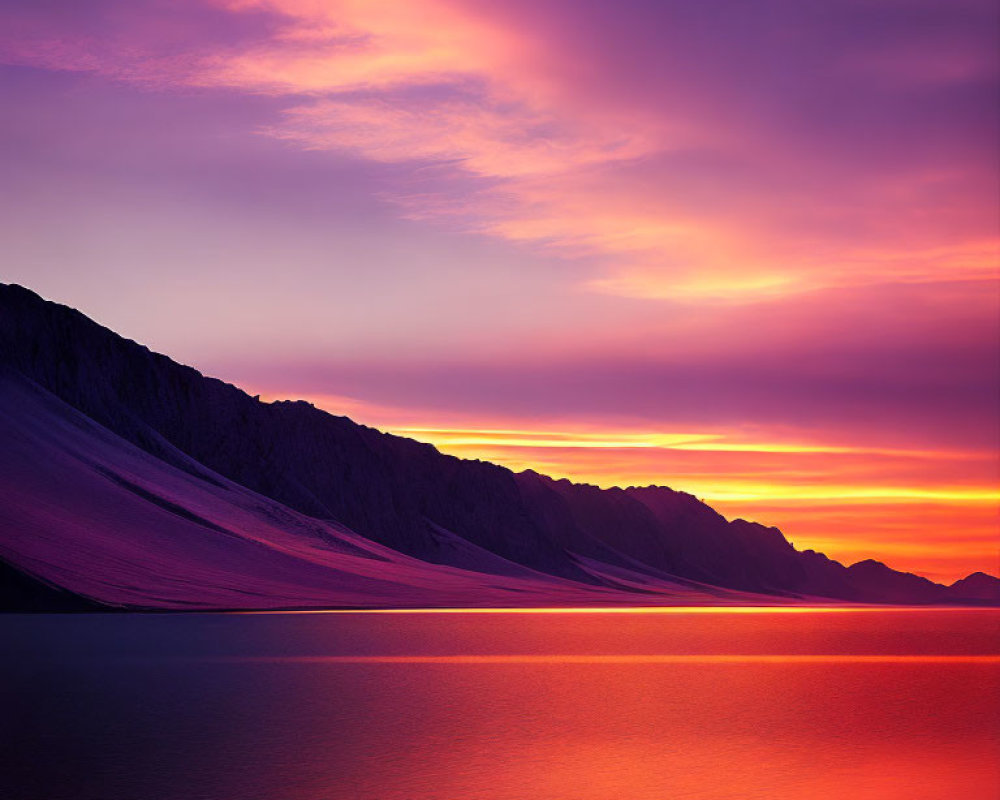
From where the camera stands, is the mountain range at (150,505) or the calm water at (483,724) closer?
the calm water at (483,724)

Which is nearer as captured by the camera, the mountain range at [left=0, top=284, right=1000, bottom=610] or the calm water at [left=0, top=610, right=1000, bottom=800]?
the calm water at [left=0, top=610, right=1000, bottom=800]

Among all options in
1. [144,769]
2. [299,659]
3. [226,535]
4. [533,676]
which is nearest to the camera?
[144,769]

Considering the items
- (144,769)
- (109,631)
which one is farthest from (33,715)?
(109,631)

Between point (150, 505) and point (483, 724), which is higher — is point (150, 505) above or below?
above

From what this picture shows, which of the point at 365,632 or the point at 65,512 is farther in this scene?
the point at 65,512

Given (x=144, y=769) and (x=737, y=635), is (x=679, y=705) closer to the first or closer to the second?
(x=144, y=769)

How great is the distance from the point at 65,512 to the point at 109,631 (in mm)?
65057

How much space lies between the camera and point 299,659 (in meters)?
42.1

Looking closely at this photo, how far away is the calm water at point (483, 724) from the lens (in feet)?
59.3

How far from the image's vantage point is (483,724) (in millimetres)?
24766

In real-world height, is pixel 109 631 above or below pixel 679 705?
below

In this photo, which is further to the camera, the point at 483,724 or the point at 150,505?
the point at 150,505

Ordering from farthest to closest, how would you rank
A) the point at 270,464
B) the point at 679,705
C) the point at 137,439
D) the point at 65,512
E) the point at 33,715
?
the point at 270,464 < the point at 137,439 < the point at 65,512 < the point at 679,705 < the point at 33,715

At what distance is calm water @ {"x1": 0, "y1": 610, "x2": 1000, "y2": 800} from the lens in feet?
59.3
